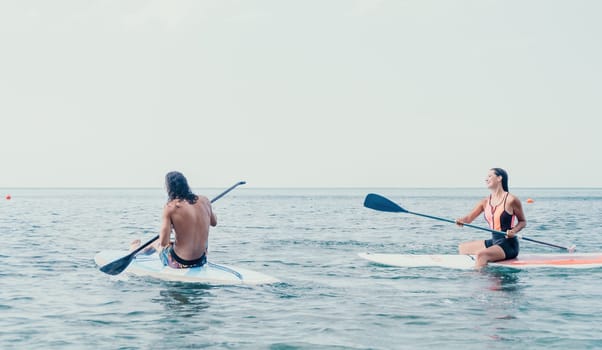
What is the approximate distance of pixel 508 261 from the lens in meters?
11.7

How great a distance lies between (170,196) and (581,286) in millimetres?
6247

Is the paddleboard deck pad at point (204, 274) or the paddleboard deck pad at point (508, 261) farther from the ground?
the paddleboard deck pad at point (204, 274)

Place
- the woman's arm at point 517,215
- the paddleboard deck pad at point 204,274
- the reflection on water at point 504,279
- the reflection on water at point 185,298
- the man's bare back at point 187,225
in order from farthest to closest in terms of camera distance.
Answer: the woman's arm at point 517,215 < the reflection on water at point 504,279 < the paddleboard deck pad at point 204,274 < the man's bare back at point 187,225 < the reflection on water at point 185,298

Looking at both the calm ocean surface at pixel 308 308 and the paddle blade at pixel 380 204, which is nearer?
the calm ocean surface at pixel 308 308

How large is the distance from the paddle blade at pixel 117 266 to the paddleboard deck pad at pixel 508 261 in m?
4.87

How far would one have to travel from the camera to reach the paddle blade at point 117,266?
9961mm

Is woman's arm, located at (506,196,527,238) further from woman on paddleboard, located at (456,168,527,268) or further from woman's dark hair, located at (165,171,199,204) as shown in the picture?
woman's dark hair, located at (165,171,199,204)

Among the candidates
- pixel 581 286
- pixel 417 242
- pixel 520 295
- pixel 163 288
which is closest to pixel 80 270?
pixel 163 288

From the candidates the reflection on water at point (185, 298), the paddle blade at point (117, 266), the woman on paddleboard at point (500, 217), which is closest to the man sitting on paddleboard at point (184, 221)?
the reflection on water at point (185, 298)

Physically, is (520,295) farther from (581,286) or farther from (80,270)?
(80,270)

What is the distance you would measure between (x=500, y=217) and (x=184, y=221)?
5448mm

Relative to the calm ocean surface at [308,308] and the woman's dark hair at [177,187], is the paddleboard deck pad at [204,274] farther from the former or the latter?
the woman's dark hair at [177,187]

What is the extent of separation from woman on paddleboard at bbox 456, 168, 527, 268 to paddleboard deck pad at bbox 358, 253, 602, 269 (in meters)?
0.18

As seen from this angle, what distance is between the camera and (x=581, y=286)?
10.1 metres
